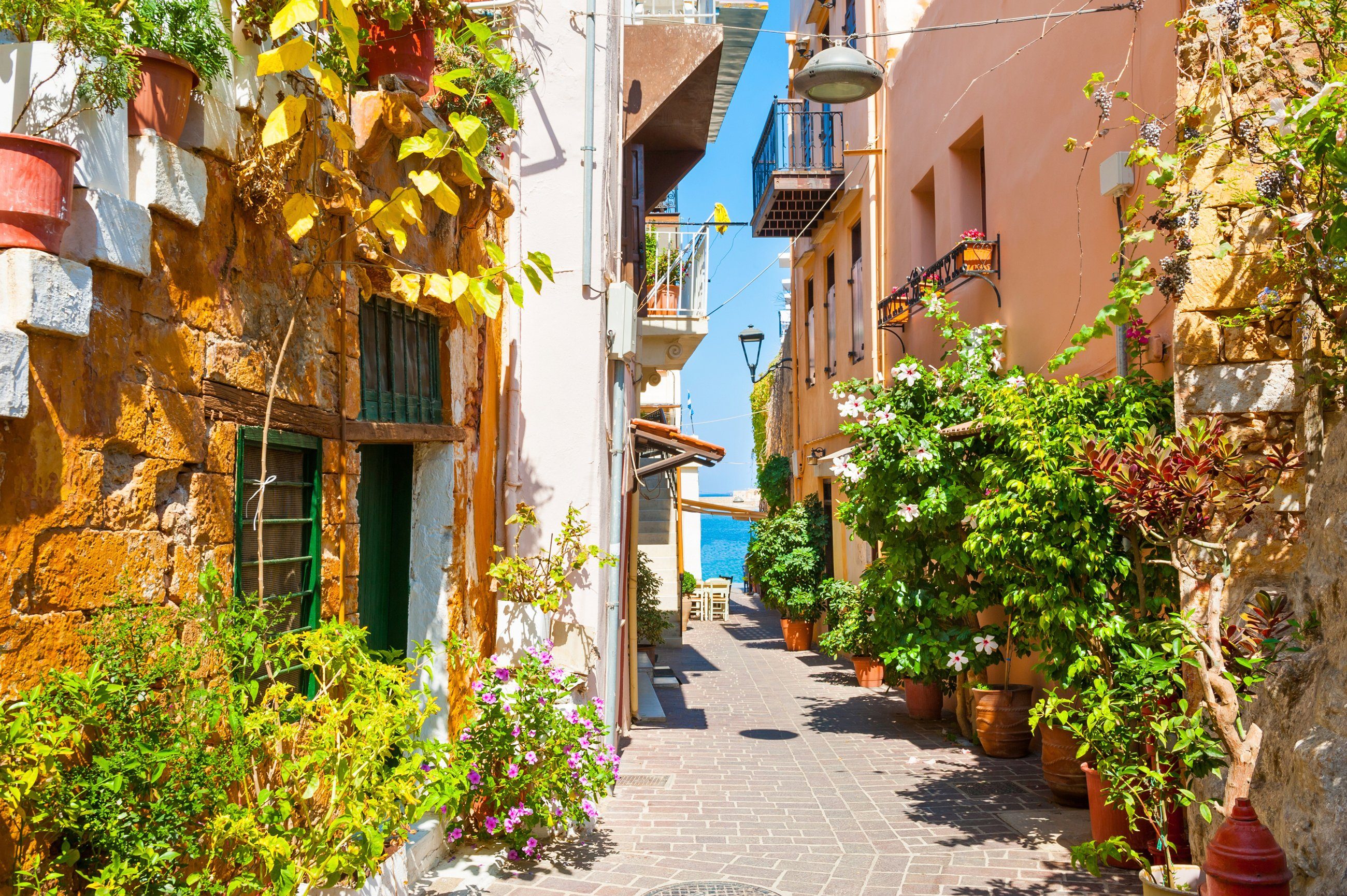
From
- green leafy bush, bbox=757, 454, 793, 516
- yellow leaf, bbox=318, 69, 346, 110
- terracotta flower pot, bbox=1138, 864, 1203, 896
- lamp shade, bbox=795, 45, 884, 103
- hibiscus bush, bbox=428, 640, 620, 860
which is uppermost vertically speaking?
lamp shade, bbox=795, 45, 884, 103

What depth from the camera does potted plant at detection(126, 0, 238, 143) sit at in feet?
10.4

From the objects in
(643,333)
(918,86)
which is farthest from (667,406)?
(918,86)

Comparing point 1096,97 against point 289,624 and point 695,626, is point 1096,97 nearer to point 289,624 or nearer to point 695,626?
point 289,624

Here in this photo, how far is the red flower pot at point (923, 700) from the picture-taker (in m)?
10.2

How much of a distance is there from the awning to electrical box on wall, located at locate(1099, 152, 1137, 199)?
4739mm

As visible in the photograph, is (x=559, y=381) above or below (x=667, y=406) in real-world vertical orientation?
below

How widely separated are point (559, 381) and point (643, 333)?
18.9 ft

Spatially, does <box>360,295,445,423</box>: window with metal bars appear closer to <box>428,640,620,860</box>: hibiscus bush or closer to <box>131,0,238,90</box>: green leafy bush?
<box>428,640,620,860</box>: hibiscus bush

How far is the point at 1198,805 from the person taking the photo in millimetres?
4652

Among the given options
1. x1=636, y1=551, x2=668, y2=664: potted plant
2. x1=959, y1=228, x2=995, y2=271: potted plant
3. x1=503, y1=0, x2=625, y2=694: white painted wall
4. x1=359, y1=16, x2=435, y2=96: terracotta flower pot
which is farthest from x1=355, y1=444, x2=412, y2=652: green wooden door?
x1=636, y1=551, x2=668, y2=664: potted plant

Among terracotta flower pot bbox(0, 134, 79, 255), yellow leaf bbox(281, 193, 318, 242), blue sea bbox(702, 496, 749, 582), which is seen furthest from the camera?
blue sea bbox(702, 496, 749, 582)

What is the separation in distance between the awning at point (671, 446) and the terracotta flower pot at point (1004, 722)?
3516 millimetres

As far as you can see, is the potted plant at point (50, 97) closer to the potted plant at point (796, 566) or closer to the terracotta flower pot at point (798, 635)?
the potted plant at point (796, 566)

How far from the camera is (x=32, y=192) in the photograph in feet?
8.82
